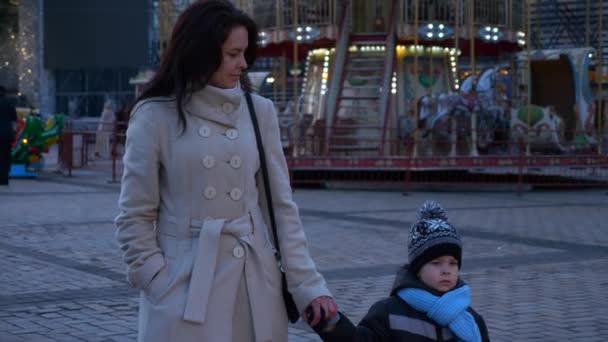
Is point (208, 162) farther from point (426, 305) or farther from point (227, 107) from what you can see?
point (426, 305)

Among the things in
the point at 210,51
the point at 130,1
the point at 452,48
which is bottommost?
the point at 210,51

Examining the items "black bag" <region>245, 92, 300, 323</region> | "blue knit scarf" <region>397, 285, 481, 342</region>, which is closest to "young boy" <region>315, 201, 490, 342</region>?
"blue knit scarf" <region>397, 285, 481, 342</region>

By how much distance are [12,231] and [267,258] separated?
9967 millimetres

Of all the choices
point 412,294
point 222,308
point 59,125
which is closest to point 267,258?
point 222,308

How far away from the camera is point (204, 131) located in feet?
12.0

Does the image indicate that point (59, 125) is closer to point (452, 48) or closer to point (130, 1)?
point (452, 48)

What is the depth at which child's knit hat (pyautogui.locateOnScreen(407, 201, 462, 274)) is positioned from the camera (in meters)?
3.92

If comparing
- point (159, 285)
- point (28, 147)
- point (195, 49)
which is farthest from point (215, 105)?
point (28, 147)

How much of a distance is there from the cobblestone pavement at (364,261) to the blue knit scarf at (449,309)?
3339 millimetres

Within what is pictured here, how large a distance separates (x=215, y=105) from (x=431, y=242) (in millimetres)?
884

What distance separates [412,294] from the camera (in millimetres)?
3844

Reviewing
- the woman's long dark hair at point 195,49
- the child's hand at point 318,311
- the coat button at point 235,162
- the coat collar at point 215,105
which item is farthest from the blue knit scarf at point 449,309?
the woman's long dark hair at point 195,49

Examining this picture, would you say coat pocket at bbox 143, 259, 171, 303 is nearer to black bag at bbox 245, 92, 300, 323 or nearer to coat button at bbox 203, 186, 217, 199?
coat button at bbox 203, 186, 217, 199

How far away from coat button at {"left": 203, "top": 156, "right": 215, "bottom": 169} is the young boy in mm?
636
